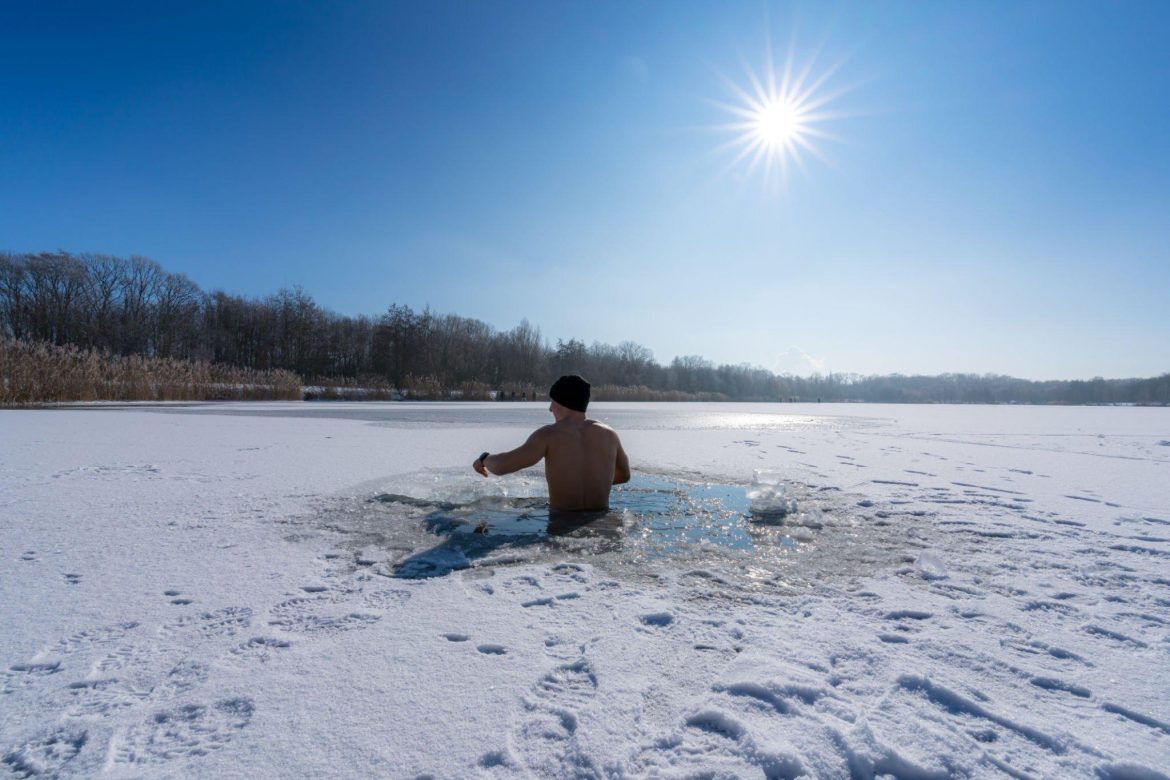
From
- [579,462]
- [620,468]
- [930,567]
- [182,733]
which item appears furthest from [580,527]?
[182,733]

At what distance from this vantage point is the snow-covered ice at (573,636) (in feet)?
3.57

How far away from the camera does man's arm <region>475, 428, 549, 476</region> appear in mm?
3184

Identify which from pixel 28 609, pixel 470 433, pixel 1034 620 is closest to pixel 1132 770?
pixel 1034 620

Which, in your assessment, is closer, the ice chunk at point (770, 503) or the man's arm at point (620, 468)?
the ice chunk at point (770, 503)

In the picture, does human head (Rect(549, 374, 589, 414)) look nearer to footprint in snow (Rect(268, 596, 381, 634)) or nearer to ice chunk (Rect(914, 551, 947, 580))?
footprint in snow (Rect(268, 596, 381, 634))

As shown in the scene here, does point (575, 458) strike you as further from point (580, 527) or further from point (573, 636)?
point (573, 636)

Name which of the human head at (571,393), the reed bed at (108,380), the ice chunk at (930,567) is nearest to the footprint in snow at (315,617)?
the human head at (571,393)

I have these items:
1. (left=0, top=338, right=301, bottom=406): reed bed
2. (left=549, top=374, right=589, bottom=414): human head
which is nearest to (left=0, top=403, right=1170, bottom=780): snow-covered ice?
(left=549, top=374, right=589, bottom=414): human head

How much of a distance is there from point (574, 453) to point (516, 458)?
425mm

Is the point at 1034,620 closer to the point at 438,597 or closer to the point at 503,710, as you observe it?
the point at 503,710

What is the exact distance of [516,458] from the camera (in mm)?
3207

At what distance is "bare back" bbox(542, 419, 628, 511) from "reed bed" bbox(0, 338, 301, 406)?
15233 mm

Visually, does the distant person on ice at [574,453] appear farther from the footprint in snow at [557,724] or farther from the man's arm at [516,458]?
the footprint in snow at [557,724]

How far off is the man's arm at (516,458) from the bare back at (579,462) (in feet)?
0.25
